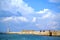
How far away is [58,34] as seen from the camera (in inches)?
677

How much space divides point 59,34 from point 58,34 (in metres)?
0.11

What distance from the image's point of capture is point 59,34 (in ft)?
56.1
